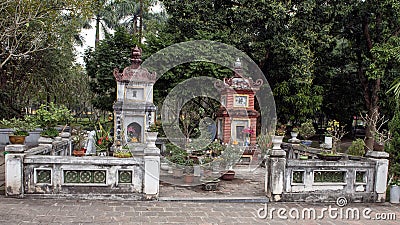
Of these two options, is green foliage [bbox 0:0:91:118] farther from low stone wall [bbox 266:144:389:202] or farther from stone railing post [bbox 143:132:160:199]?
low stone wall [bbox 266:144:389:202]

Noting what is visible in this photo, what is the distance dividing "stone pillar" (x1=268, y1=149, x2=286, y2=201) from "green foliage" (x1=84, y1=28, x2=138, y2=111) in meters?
11.9

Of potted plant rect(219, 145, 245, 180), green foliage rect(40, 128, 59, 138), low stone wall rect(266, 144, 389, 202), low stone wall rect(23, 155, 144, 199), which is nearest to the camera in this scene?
low stone wall rect(23, 155, 144, 199)

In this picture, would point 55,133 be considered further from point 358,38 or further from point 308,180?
point 358,38

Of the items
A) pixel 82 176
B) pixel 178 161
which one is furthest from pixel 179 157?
pixel 82 176

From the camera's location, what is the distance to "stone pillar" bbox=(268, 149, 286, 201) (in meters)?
7.12

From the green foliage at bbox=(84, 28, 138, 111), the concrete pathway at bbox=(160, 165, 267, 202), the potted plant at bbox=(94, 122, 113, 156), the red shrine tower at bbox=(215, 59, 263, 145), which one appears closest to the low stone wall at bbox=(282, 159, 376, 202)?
the concrete pathway at bbox=(160, 165, 267, 202)

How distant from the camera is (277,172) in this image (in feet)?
23.4

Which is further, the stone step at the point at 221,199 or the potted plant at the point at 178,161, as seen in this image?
the potted plant at the point at 178,161

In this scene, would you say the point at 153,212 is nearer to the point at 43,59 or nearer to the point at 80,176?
the point at 80,176

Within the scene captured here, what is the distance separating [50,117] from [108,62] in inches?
375

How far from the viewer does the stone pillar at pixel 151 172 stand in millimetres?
6895

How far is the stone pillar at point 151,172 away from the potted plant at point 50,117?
2868 mm

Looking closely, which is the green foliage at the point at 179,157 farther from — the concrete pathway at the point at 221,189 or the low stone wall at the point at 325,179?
the low stone wall at the point at 325,179

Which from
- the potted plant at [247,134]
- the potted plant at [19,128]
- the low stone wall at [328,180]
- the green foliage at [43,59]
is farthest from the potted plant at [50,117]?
the green foliage at [43,59]
